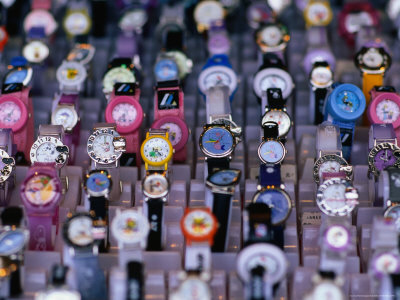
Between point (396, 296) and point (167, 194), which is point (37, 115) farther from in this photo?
point (396, 296)

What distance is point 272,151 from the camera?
8.10 m

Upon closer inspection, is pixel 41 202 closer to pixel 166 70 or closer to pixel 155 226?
pixel 155 226

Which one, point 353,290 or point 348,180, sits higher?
point 348,180

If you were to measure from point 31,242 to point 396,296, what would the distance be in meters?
3.23

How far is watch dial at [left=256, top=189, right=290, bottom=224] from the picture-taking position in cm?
766

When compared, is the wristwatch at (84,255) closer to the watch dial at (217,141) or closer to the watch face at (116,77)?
the watch dial at (217,141)

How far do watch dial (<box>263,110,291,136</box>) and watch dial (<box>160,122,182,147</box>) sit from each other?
860 mm

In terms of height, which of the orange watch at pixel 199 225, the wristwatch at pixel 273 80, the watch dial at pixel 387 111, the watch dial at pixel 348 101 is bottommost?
the orange watch at pixel 199 225

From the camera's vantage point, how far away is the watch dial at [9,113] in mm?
8578

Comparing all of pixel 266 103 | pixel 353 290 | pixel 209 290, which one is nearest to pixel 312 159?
pixel 266 103

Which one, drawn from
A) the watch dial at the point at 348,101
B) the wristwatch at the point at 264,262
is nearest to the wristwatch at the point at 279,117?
the watch dial at the point at 348,101

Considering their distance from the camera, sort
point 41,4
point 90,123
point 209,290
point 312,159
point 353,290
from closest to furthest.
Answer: point 209,290 < point 353,290 < point 312,159 < point 90,123 < point 41,4

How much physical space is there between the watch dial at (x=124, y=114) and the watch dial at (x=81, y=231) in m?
1.60

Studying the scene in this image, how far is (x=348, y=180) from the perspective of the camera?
25.5 ft
